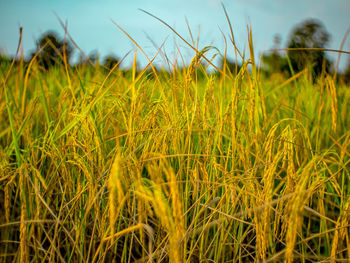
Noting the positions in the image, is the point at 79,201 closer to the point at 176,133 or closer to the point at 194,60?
the point at 176,133

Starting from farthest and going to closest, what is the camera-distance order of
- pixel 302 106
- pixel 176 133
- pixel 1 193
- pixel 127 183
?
pixel 302 106 < pixel 1 193 < pixel 176 133 < pixel 127 183

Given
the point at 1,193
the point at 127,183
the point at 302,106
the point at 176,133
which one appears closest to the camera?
the point at 127,183

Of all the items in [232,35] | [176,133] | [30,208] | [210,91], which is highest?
[232,35]

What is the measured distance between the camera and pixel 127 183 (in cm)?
64

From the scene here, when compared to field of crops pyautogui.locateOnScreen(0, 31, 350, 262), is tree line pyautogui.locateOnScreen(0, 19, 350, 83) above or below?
above

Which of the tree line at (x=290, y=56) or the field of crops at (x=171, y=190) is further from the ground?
the tree line at (x=290, y=56)

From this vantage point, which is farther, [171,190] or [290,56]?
[290,56]

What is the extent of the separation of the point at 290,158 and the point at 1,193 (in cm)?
89

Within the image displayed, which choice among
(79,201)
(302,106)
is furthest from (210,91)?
(302,106)

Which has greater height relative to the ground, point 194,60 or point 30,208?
point 194,60

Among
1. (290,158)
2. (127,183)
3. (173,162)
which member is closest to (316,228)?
(290,158)

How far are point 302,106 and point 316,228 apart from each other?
70 cm

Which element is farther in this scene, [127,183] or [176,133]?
[176,133]

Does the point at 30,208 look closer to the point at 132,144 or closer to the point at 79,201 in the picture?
the point at 79,201
